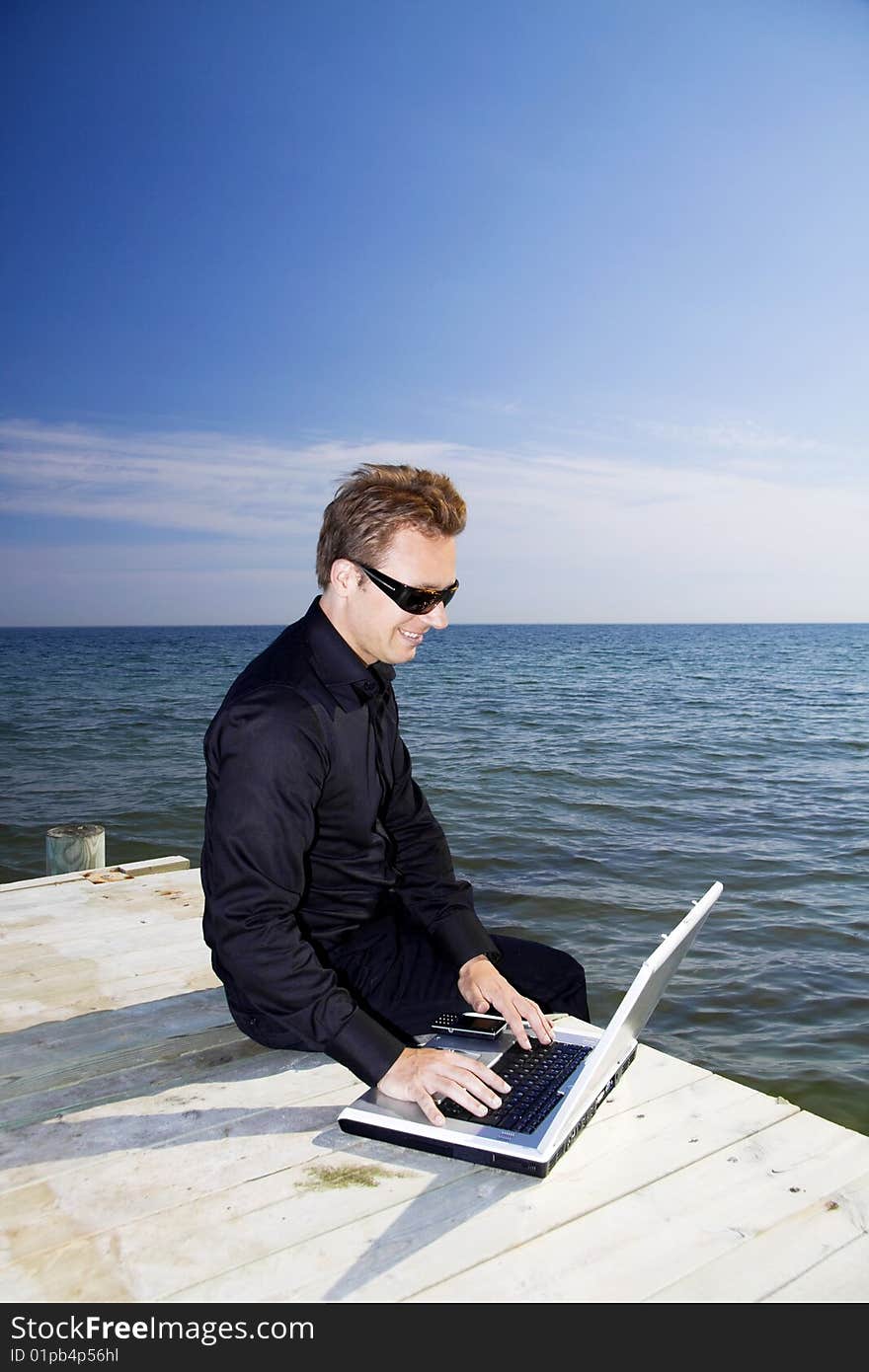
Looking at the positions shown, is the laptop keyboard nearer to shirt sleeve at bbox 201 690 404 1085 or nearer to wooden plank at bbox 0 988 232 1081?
shirt sleeve at bbox 201 690 404 1085

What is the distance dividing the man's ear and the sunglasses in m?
0.03

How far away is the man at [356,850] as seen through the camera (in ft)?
8.78

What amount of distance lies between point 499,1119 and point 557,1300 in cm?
58

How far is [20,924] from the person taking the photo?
16.5ft

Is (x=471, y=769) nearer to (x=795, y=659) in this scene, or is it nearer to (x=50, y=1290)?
(x=50, y=1290)

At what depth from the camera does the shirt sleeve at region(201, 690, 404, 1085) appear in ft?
8.73

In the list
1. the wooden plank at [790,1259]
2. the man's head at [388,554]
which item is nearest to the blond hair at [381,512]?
the man's head at [388,554]

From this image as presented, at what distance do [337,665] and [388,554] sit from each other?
387 mm

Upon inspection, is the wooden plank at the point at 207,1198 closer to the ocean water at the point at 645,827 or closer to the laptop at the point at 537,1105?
the laptop at the point at 537,1105

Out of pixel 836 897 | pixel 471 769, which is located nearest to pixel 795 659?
pixel 471 769

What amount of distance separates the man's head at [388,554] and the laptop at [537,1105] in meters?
1.22

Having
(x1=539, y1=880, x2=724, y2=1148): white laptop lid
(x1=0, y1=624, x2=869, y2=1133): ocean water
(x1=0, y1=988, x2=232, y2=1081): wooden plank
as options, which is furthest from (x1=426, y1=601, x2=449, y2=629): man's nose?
(x1=0, y1=624, x2=869, y2=1133): ocean water

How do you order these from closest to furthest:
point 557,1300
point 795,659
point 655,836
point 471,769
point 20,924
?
point 557,1300
point 20,924
point 655,836
point 471,769
point 795,659

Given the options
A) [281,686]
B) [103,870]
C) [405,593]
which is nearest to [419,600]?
[405,593]
